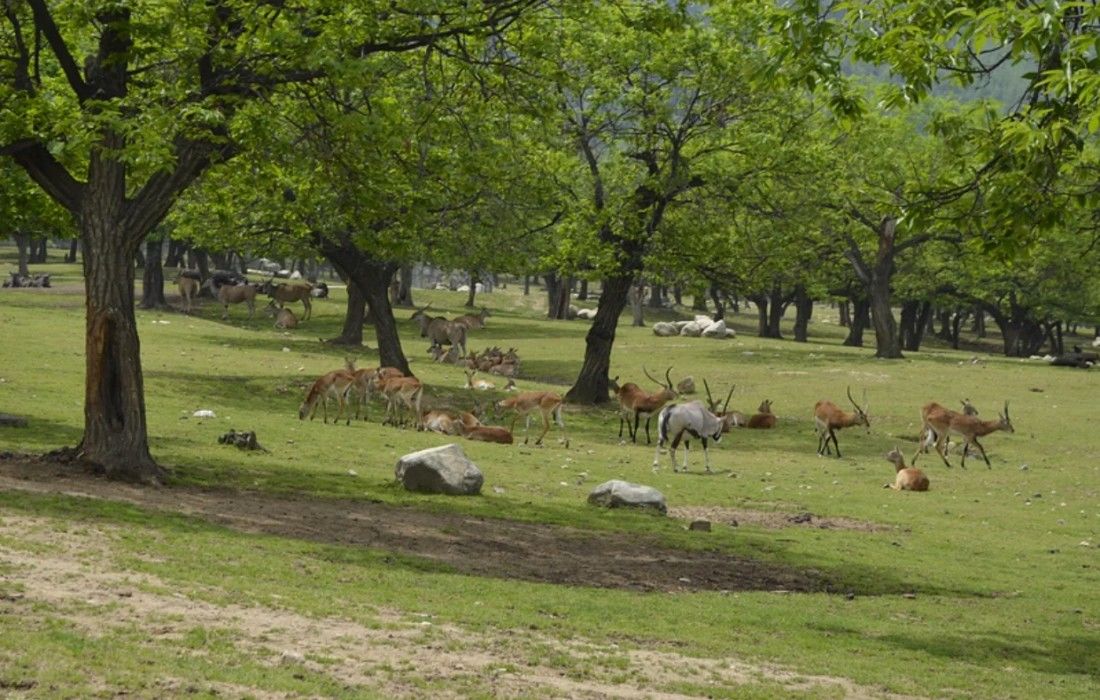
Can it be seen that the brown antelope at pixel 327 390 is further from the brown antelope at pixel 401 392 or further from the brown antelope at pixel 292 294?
the brown antelope at pixel 292 294

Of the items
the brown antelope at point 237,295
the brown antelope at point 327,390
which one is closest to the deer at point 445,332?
the brown antelope at point 237,295

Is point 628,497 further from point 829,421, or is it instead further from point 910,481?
point 829,421

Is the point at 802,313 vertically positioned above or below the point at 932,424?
above

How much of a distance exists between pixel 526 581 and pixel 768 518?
722cm

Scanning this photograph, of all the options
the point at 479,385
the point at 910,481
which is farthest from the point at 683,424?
the point at 479,385

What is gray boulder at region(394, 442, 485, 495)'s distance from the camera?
19516mm

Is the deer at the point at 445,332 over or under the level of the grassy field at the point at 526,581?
over

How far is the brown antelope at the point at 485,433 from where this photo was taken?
2784 cm

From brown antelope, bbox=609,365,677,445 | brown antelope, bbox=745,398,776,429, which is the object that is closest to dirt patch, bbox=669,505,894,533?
brown antelope, bbox=609,365,677,445

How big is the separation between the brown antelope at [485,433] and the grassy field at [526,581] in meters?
0.56

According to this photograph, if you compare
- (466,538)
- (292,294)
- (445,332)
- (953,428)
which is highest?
(292,294)

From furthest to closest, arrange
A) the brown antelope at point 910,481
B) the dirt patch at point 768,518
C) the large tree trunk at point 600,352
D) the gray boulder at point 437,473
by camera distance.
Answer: the large tree trunk at point 600,352, the brown antelope at point 910,481, the dirt patch at point 768,518, the gray boulder at point 437,473

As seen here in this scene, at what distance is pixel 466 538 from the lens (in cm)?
1639

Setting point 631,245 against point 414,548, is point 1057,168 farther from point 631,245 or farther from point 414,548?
point 631,245
